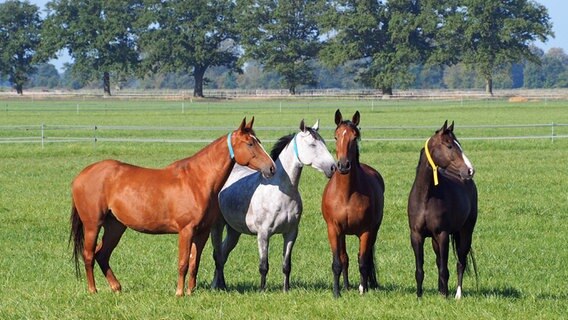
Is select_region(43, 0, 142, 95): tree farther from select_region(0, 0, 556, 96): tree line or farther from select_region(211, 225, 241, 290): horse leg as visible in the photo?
select_region(211, 225, 241, 290): horse leg

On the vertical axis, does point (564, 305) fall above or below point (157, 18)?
below

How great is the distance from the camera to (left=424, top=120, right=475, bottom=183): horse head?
973 cm

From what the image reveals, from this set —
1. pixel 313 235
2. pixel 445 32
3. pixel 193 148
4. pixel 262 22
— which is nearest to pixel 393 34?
pixel 445 32

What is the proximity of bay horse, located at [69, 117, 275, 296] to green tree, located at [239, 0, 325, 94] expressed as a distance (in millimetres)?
100237

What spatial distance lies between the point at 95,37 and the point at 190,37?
38.1 ft

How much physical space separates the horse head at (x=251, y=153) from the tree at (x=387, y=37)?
92266mm

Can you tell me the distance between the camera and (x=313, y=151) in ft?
34.2

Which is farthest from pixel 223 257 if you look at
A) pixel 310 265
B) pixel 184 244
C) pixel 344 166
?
pixel 344 166

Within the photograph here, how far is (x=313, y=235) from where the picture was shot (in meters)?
15.8

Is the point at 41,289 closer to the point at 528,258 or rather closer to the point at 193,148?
the point at 528,258

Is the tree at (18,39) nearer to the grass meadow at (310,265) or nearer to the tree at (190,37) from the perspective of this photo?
the tree at (190,37)

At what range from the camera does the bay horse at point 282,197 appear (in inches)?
412

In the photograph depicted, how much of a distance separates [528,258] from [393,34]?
301ft

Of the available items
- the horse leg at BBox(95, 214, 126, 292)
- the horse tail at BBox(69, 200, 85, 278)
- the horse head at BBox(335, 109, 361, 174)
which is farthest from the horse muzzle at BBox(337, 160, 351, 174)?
the horse tail at BBox(69, 200, 85, 278)
